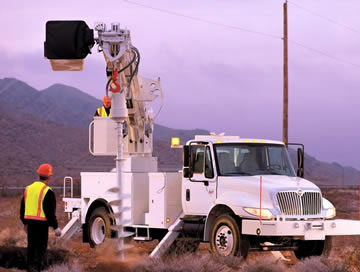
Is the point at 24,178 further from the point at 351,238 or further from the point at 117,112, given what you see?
the point at 117,112

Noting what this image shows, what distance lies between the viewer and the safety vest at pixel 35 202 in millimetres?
12906

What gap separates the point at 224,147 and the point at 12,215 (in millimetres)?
17494

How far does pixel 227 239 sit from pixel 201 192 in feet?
4.30

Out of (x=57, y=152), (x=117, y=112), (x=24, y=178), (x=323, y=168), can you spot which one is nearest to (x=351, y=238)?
(x=117, y=112)

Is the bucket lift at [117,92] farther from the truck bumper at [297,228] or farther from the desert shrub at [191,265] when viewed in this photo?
Answer: the truck bumper at [297,228]

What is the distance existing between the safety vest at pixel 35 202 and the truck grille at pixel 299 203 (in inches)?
184

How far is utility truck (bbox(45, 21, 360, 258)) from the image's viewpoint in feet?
49.4

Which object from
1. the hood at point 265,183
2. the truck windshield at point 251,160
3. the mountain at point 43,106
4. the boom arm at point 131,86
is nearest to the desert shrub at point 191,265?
the hood at point 265,183

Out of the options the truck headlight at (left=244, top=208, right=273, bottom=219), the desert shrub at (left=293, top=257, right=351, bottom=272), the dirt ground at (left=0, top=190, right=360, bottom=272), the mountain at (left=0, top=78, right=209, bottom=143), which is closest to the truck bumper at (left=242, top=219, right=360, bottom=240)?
the truck headlight at (left=244, top=208, right=273, bottom=219)

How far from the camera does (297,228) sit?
15297mm

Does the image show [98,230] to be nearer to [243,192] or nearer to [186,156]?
[186,156]

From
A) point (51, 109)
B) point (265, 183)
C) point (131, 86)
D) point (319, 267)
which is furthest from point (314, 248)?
point (51, 109)

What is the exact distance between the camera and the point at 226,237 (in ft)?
51.3

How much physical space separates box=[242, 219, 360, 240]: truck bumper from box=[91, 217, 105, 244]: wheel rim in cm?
469
